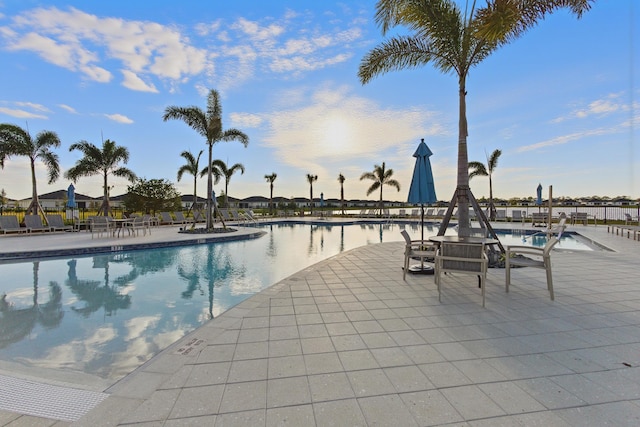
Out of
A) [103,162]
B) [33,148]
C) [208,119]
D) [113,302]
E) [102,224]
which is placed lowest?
[113,302]

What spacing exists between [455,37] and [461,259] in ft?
15.3

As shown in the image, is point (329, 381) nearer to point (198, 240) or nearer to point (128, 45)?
point (198, 240)

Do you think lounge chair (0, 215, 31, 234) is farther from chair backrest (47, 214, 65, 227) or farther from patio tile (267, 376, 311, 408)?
patio tile (267, 376, 311, 408)

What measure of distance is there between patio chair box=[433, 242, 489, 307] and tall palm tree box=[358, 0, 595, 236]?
1881 millimetres

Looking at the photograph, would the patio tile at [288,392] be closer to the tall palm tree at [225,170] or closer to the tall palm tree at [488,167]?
the tall palm tree at [488,167]

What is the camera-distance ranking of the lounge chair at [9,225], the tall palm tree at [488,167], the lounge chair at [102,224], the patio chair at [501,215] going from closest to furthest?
1. the lounge chair at [102,224]
2. the lounge chair at [9,225]
3. the patio chair at [501,215]
4. the tall palm tree at [488,167]

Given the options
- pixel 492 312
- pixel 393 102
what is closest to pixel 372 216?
pixel 393 102

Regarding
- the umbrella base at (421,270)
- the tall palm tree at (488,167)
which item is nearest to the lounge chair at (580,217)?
the tall palm tree at (488,167)

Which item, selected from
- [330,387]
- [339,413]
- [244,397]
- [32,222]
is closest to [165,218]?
[32,222]

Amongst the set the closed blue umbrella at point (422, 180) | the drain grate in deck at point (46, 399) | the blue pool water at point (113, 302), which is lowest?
the blue pool water at point (113, 302)

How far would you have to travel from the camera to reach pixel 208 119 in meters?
13.6

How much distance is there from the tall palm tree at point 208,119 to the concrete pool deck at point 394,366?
35.8ft

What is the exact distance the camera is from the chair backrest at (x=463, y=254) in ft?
13.0

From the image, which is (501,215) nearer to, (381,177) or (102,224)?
(381,177)
